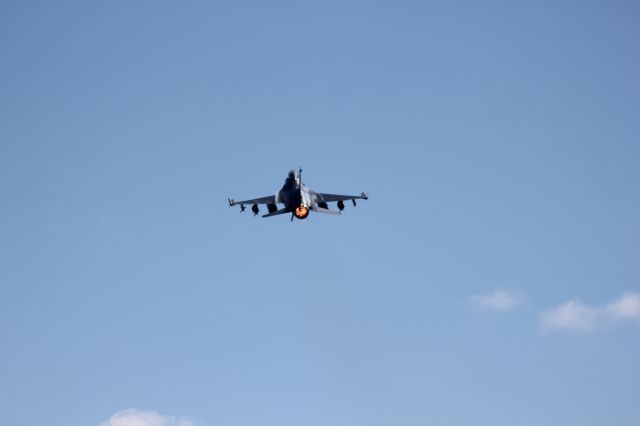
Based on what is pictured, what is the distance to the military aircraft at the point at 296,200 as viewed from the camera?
9488 centimetres

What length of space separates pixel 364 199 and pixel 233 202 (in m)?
16.5

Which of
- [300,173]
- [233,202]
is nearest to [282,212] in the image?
[300,173]

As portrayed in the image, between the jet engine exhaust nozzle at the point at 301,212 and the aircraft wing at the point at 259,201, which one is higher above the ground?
the aircraft wing at the point at 259,201

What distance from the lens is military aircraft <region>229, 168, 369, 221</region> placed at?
94875 mm

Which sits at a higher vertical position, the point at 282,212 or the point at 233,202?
the point at 233,202

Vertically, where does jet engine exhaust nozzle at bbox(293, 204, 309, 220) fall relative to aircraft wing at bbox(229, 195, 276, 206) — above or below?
below

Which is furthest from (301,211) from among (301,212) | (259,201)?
(259,201)

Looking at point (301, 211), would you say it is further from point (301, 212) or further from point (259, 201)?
point (259, 201)

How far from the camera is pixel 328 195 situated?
4144 inches

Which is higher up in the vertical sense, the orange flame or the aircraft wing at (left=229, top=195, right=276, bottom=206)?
the aircraft wing at (left=229, top=195, right=276, bottom=206)

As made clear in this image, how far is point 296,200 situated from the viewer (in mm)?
95125

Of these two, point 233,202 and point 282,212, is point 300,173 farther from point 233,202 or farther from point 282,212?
point 233,202

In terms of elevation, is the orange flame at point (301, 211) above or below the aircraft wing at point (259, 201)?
below

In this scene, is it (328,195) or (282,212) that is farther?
(328,195)
